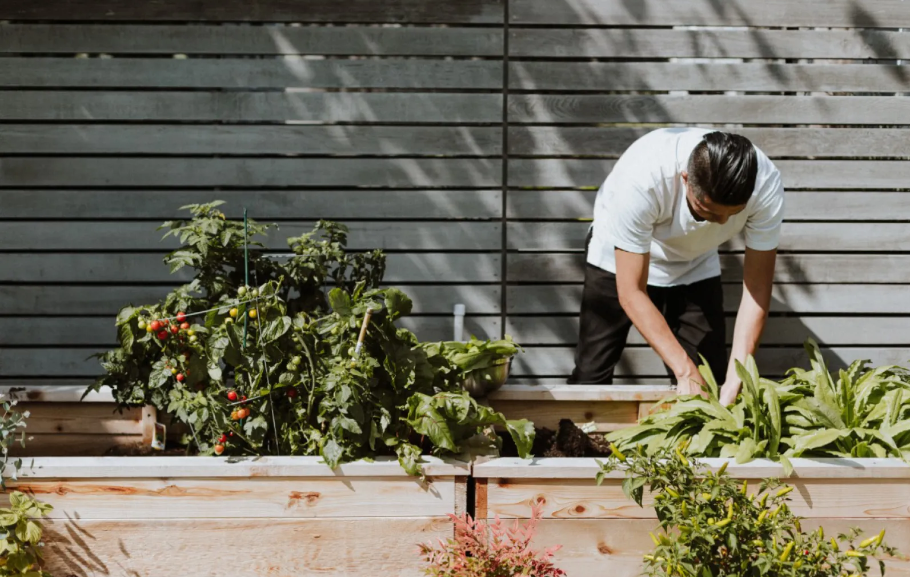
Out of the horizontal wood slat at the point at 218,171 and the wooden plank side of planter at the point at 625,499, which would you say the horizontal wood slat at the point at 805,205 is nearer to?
the horizontal wood slat at the point at 218,171

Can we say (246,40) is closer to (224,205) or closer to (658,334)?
(224,205)

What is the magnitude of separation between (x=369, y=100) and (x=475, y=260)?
1.02 meters

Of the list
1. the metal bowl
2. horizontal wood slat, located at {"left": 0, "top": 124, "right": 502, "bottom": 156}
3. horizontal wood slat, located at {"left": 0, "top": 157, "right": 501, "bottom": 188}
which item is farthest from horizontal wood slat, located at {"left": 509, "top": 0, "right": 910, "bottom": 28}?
the metal bowl

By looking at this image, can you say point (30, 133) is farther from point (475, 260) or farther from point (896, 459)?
point (896, 459)

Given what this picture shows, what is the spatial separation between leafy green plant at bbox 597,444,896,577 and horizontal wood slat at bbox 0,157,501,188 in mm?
2434

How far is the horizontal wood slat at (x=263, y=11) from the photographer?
395 centimetres

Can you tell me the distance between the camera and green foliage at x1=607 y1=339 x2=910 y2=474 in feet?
8.09

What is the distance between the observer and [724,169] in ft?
8.61

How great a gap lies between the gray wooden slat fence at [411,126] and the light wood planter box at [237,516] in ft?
6.20

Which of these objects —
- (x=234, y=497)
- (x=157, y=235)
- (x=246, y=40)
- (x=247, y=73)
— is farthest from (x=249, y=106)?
(x=234, y=497)

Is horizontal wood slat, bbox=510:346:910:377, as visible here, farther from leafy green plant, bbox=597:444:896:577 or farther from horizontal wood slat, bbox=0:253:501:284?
leafy green plant, bbox=597:444:896:577

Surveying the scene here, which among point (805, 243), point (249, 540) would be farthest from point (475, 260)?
point (249, 540)

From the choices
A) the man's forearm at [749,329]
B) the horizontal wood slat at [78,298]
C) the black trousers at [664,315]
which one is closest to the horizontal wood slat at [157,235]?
the horizontal wood slat at [78,298]

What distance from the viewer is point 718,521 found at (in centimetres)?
196
